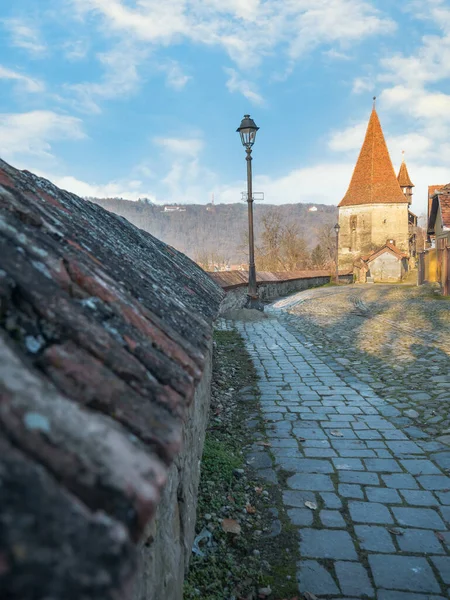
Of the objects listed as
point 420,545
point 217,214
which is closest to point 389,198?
point 420,545

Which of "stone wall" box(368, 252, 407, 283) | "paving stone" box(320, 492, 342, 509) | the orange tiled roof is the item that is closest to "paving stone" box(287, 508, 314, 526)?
"paving stone" box(320, 492, 342, 509)

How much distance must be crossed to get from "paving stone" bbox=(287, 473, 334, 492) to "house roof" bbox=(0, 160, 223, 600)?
2824 millimetres

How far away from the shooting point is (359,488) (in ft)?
12.2

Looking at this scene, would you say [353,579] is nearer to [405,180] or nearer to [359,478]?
[359,478]

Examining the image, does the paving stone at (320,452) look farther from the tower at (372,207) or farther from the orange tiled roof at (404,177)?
the orange tiled roof at (404,177)

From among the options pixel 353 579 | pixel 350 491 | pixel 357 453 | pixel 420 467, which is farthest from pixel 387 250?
pixel 353 579

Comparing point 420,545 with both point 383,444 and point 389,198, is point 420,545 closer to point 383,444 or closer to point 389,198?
point 383,444

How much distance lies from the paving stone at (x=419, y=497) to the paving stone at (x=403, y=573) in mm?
692

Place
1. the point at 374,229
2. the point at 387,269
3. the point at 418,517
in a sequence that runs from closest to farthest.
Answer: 1. the point at 418,517
2. the point at 387,269
3. the point at 374,229

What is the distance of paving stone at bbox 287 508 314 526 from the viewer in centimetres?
328

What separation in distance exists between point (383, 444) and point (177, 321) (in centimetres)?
368

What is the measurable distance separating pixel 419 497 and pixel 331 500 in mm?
676

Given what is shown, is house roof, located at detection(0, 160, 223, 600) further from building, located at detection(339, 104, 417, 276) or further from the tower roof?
the tower roof

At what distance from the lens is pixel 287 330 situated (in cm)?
1232
